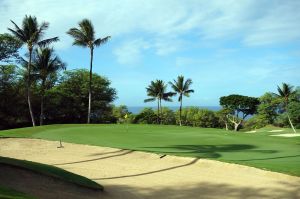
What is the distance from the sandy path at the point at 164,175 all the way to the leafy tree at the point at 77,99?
125ft

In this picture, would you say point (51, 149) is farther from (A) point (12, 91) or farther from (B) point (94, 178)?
(A) point (12, 91)

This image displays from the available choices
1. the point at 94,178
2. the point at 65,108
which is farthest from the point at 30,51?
the point at 94,178

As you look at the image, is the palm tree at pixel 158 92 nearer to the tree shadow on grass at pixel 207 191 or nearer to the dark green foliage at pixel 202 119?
the dark green foliage at pixel 202 119

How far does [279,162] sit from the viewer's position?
1772cm

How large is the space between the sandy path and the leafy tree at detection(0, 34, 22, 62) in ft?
112

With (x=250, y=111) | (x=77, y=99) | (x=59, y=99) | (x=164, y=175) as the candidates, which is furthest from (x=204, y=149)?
(x=250, y=111)

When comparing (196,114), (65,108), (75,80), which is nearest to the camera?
(65,108)

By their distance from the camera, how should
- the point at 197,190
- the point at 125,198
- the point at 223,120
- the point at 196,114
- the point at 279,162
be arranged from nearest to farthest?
1. the point at 125,198
2. the point at 197,190
3. the point at 279,162
4. the point at 223,120
5. the point at 196,114

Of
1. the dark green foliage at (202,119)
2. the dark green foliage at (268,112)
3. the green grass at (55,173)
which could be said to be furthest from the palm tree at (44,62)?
the dark green foliage at (202,119)

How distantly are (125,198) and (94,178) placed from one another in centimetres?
296

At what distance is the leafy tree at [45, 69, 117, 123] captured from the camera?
194 ft

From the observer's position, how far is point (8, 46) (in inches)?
2076

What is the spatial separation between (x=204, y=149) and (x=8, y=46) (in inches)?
1526

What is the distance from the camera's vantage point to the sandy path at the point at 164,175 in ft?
44.7
